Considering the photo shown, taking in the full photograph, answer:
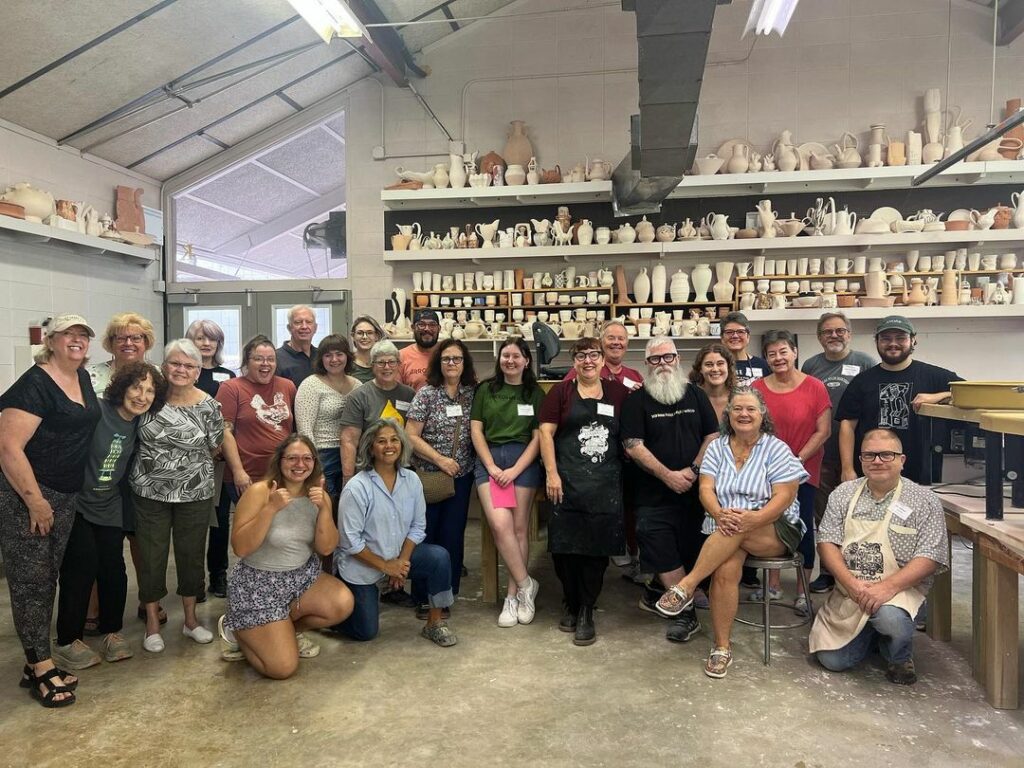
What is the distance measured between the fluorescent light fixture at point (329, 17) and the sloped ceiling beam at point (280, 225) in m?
2.79

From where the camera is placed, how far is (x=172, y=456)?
2.72 metres

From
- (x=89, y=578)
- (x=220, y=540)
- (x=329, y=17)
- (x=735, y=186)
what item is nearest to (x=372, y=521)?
(x=89, y=578)

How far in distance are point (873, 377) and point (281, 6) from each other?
4645mm

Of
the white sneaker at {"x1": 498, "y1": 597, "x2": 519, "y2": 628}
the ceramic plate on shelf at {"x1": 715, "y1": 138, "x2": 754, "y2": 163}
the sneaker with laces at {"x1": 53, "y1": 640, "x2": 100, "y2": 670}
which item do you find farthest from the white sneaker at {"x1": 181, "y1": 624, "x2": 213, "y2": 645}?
the ceramic plate on shelf at {"x1": 715, "y1": 138, "x2": 754, "y2": 163}

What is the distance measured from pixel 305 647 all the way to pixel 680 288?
4.18m

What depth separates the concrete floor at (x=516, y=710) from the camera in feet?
6.77

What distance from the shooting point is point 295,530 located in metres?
2.62

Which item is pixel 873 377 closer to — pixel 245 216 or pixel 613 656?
pixel 613 656

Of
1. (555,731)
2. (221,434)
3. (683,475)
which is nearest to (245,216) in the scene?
(221,434)

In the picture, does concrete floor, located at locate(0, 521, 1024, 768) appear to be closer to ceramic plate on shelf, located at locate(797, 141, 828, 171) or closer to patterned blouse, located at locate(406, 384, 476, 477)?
patterned blouse, located at locate(406, 384, 476, 477)

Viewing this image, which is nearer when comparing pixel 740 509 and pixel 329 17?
pixel 740 509

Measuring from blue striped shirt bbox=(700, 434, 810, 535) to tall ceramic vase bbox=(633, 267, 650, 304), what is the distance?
3043 mm

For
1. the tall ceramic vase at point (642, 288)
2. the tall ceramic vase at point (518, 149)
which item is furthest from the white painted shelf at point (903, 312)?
the tall ceramic vase at point (518, 149)

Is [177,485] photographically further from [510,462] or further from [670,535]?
[670,535]
